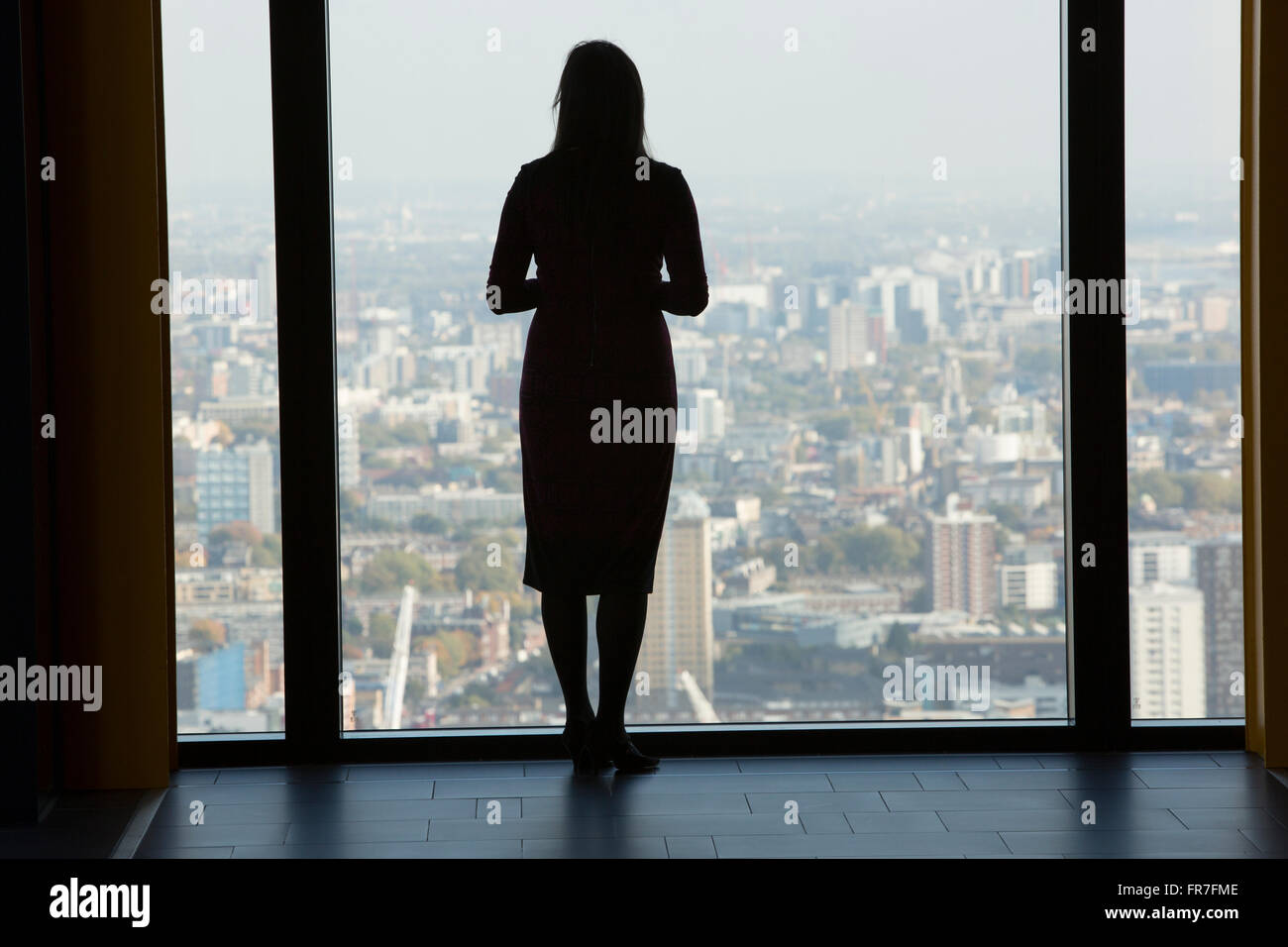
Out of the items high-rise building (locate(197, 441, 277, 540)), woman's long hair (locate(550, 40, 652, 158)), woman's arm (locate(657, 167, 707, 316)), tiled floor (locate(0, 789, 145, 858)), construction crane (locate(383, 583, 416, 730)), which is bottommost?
tiled floor (locate(0, 789, 145, 858))

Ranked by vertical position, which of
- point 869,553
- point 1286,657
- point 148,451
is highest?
point 148,451

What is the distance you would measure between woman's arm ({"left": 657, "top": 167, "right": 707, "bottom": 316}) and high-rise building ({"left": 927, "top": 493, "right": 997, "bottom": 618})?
78 centimetres

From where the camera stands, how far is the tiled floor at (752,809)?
2.33 m

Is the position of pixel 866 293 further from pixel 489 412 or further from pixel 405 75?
pixel 405 75

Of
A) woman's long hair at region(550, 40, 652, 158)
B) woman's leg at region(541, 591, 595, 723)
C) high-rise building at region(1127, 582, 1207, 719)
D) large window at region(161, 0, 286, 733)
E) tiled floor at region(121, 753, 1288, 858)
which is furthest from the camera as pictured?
high-rise building at region(1127, 582, 1207, 719)

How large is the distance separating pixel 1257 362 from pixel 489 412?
1.66 m

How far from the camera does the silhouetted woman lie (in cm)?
264

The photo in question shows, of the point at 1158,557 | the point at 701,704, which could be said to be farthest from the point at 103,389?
the point at 1158,557

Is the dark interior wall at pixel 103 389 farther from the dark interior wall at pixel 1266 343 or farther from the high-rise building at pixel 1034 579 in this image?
the dark interior wall at pixel 1266 343

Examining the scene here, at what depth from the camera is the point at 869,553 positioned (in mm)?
2959

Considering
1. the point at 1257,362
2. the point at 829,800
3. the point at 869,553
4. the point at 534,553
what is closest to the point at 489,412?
the point at 534,553

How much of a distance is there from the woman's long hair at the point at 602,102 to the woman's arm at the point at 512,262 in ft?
0.48

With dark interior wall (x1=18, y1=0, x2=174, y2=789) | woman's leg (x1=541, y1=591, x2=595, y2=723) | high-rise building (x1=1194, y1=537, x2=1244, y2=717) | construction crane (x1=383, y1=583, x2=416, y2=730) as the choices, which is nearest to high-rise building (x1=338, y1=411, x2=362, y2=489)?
construction crane (x1=383, y1=583, x2=416, y2=730)

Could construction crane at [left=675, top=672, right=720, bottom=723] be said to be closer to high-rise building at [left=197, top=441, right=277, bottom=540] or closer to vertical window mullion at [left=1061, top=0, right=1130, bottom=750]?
vertical window mullion at [left=1061, top=0, right=1130, bottom=750]
